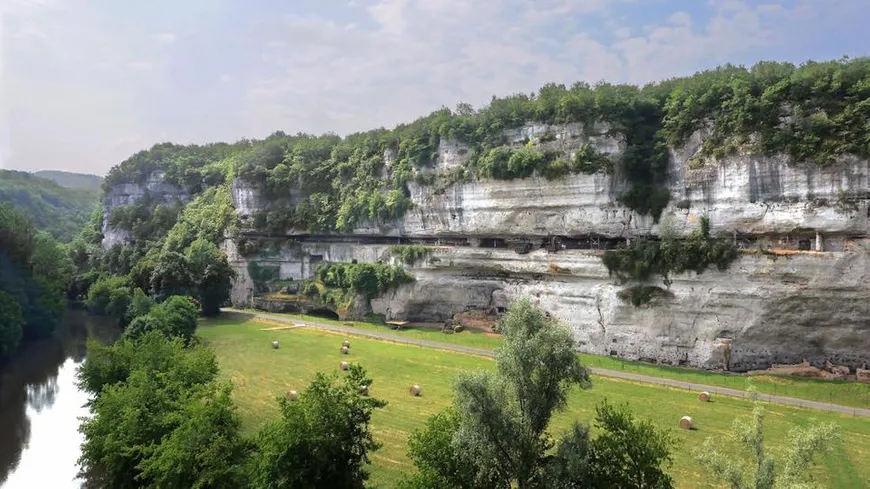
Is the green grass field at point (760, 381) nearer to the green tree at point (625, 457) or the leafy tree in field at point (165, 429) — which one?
the green tree at point (625, 457)

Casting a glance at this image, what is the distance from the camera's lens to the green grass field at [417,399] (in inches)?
904

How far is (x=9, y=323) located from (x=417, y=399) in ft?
114

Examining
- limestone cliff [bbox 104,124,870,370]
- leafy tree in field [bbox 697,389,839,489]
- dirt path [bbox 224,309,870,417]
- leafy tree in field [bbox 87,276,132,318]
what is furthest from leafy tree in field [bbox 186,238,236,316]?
leafy tree in field [bbox 697,389,839,489]

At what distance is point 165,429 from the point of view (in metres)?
21.7

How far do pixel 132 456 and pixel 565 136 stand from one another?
40.6m

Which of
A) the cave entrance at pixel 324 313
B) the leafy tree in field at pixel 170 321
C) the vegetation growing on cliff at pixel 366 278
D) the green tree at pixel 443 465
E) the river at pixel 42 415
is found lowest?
the river at pixel 42 415

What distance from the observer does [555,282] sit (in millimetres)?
47438

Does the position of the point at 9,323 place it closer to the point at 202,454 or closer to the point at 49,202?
the point at 202,454

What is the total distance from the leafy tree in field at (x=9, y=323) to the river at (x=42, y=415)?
1.63 metres

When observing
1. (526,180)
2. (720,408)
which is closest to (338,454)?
(720,408)

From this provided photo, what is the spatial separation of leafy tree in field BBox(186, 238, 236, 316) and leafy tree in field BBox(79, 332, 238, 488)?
34619 mm

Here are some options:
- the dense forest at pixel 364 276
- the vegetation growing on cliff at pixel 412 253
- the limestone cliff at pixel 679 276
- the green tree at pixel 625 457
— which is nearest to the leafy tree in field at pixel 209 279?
the dense forest at pixel 364 276

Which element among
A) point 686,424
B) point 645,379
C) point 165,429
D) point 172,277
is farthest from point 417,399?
point 172,277

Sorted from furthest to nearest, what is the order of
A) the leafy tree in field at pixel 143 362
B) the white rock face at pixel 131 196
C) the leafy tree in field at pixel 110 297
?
the white rock face at pixel 131 196
the leafy tree in field at pixel 110 297
the leafy tree in field at pixel 143 362
